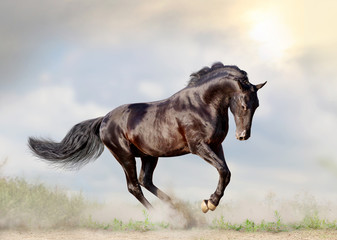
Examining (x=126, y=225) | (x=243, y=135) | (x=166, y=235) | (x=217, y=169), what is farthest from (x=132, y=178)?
(x=243, y=135)

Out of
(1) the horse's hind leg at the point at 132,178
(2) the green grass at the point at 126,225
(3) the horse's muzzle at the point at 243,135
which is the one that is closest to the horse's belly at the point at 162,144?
(1) the horse's hind leg at the point at 132,178

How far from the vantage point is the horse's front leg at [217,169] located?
8.30 metres

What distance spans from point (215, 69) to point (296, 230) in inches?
117

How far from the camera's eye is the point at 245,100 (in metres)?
8.24

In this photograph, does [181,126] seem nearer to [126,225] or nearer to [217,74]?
[217,74]

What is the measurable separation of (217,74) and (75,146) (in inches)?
139

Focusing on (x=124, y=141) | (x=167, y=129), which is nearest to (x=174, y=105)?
(x=167, y=129)

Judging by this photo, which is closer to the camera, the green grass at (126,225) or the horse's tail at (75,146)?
the green grass at (126,225)

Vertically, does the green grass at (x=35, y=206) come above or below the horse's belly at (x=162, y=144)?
below

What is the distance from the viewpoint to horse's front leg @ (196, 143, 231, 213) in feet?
27.2

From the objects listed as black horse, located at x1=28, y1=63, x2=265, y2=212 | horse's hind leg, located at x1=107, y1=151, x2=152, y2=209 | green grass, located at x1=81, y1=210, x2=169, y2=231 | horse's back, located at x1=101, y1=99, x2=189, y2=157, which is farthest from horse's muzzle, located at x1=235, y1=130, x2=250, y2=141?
horse's hind leg, located at x1=107, y1=151, x2=152, y2=209

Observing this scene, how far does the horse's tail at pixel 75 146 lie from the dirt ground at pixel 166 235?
1.80 m

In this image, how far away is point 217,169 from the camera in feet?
27.5

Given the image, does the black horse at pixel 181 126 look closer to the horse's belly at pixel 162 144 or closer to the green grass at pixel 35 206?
the horse's belly at pixel 162 144
